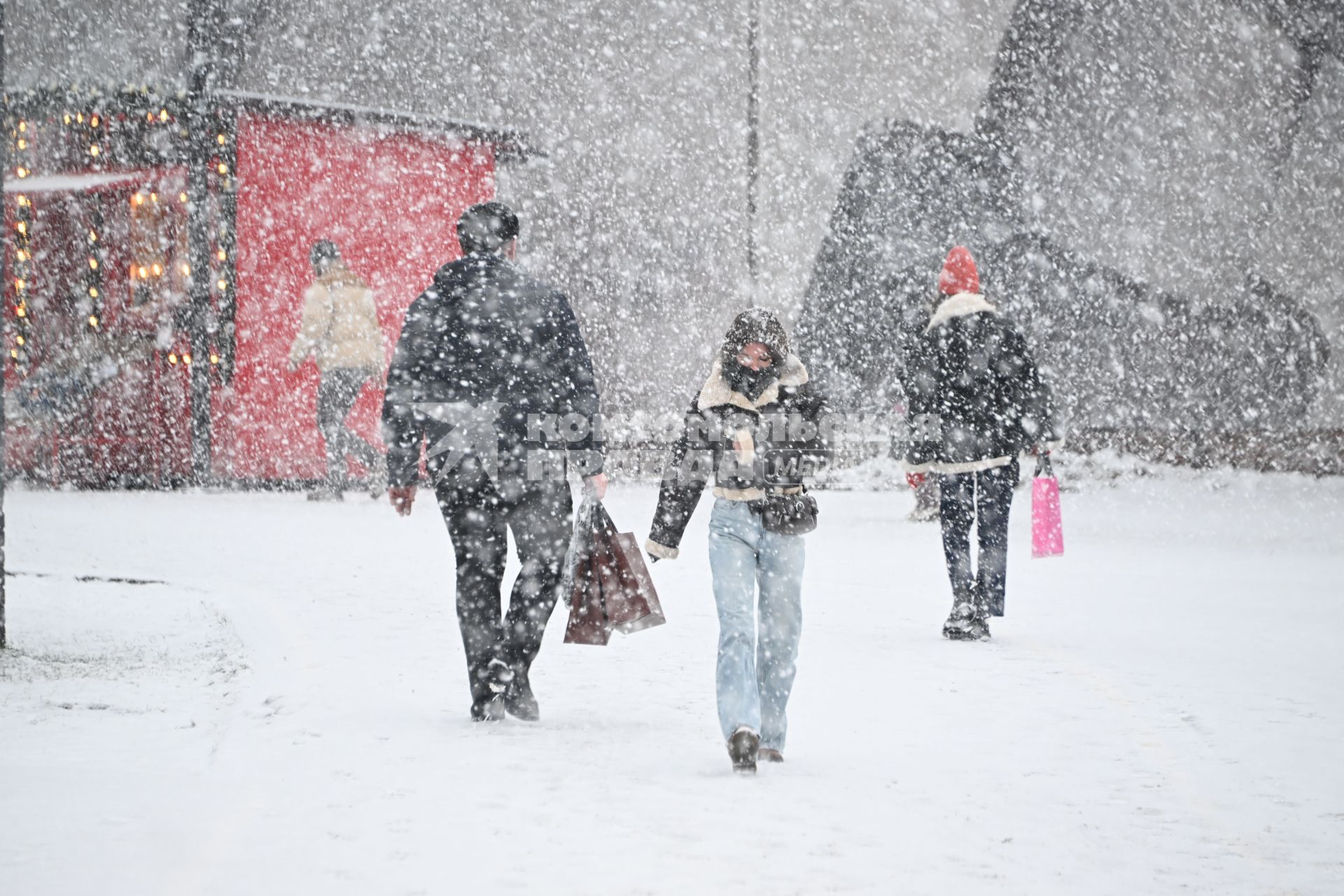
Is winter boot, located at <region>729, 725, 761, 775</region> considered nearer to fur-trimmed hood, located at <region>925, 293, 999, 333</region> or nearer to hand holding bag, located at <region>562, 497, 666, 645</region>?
hand holding bag, located at <region>562, 497, 666, 645</region>

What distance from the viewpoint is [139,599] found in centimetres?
854

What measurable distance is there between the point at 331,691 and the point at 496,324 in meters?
1.58

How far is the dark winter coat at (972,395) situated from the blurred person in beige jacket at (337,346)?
305 inches

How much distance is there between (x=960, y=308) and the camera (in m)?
8.17

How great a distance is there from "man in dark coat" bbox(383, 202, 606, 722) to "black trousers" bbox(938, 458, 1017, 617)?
9.07 ft

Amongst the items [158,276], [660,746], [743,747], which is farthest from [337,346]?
[743,747]

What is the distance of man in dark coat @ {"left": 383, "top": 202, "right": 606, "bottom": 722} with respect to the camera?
5586 mm

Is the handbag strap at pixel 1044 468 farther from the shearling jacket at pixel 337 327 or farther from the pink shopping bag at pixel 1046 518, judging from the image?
the shearling jacket at pixel 337 327

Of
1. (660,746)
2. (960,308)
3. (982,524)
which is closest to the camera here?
(660,746)

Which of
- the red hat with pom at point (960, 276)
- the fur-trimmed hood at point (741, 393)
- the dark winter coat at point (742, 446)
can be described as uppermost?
the red hat with pom at point (960, 276)

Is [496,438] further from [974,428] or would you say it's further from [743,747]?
[974,428]

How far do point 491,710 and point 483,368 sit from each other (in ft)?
3.83

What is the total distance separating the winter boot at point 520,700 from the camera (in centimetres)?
573

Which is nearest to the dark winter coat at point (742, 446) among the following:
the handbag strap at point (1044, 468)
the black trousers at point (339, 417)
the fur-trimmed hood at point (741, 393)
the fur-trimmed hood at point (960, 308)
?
the fur-trimmed hood at point (741, 393)
